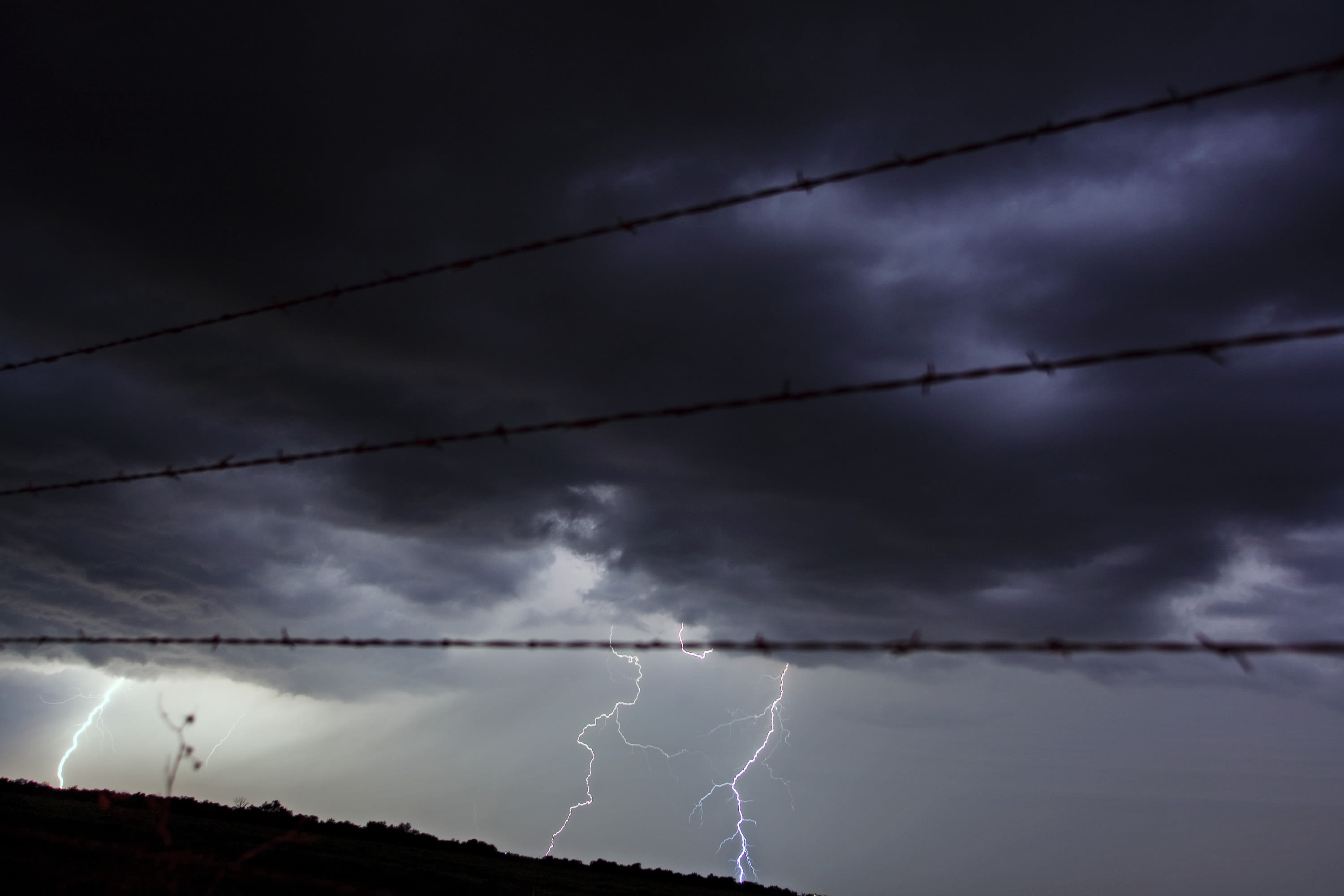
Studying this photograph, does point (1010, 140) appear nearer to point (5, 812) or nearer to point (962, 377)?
point (962, 377)

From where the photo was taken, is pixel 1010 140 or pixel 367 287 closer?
pixel 1010 140

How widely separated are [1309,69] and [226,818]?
19.8 metres

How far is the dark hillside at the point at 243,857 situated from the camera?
167 inches

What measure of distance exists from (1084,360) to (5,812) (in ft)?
38.5

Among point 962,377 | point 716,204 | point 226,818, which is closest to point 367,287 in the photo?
point 716,204

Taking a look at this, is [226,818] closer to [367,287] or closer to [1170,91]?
[367,287]

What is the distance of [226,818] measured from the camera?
1616cm

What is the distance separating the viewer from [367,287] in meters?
3.81

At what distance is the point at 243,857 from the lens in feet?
12.7

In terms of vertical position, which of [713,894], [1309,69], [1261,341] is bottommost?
[713,894]

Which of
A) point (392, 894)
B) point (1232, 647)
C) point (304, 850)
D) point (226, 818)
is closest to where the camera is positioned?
point (1232, 647)

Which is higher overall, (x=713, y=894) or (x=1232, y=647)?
(x=1232, y=647)

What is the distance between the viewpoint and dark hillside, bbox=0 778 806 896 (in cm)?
424

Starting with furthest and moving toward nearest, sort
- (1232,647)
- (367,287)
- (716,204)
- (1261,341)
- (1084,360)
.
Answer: (367,287) → (716,204) → (1084,360) → (1261,341) → (1232,647)
